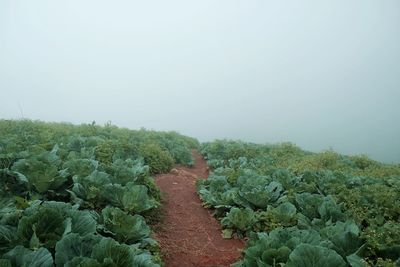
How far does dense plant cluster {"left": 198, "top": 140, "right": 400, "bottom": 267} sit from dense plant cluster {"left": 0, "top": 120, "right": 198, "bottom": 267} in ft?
4.76

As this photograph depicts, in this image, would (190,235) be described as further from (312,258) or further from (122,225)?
(312,258)

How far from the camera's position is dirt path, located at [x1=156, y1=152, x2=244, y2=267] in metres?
5.35

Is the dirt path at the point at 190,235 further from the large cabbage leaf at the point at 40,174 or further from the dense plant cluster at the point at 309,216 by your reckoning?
the large cabbage leaf at the point at 40,174

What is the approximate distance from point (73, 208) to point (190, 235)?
2.62 meters

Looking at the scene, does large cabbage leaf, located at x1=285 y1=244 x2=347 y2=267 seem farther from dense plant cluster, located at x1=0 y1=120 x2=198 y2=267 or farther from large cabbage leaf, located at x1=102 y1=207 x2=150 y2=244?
large cabbage leaf, located at x1=102 y1=207 x2=150 y2=244

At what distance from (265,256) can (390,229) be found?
193 centimetres

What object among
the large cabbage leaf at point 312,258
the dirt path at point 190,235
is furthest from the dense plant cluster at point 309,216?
the dirt path at point 190,235

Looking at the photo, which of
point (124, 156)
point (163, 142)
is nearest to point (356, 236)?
point (124, 156)

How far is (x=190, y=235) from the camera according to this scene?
20.9 ft

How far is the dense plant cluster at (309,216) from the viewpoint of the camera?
4.15 meters

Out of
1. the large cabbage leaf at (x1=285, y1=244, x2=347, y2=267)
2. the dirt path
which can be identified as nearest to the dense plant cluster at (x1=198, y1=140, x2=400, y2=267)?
the large cabbage leaf at (x1=285, y1=244, x2=347, y2=267)

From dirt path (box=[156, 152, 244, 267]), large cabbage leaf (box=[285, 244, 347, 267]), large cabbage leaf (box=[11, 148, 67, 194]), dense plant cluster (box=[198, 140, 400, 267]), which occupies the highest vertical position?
large cabbage leaf (box=[11, 148, 67, 194])

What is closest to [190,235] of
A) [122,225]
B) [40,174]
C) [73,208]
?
[122,225]

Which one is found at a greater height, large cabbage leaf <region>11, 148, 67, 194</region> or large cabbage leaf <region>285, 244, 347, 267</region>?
large cabbage leaf <region>11, 148, 67, 194</region>
